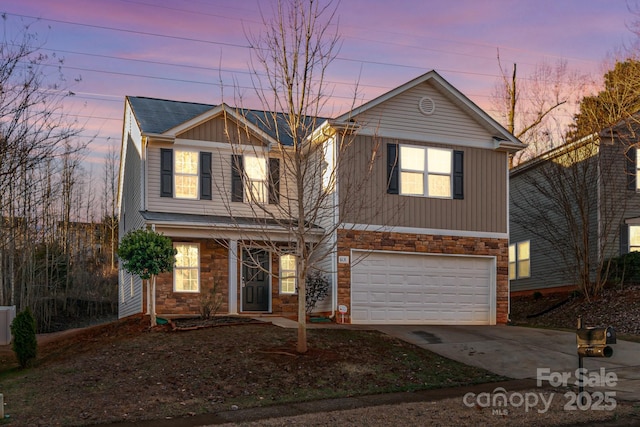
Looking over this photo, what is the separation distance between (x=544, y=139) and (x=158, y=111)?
16.9m

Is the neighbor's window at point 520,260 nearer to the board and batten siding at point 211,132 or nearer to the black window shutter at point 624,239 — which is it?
the black window shutter at point 624,239

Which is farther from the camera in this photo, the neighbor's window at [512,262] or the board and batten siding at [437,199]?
the neighbor's window at [512,262]

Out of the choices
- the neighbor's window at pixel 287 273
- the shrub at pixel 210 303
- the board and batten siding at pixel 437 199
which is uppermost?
the board and batten siding at pixel 437 199

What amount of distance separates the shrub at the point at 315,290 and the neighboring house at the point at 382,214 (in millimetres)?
269

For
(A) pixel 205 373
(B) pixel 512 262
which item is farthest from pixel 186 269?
(B) pixel 512 262

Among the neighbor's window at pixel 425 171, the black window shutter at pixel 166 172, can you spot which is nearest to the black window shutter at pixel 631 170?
the neighbor's window at pixel 425 171

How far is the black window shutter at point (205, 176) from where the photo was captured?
20.1m

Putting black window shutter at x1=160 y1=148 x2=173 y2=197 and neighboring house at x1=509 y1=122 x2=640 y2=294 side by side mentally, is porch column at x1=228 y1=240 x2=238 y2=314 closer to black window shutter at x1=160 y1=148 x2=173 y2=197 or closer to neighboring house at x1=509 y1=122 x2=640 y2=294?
black window shutter at x1=160 y1=148 x2=173 y2=197

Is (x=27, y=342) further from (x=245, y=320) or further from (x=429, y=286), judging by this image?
(x=429, y=286)

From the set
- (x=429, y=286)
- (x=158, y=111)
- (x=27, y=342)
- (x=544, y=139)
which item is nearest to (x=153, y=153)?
(x=158, y=111)

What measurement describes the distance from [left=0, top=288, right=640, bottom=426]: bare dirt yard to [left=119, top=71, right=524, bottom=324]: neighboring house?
2761 mm

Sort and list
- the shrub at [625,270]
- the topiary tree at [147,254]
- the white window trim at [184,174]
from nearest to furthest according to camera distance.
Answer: the topiary tree at [147,254]
the white window trim at [184,174]
the shrub at [625,270]

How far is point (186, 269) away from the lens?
1953 cm

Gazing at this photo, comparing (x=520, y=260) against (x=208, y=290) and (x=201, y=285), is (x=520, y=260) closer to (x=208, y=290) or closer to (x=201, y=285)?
(x=208, y=290)
